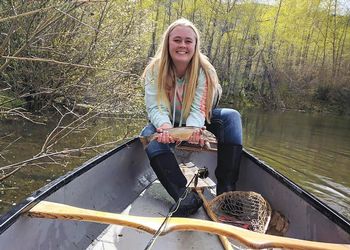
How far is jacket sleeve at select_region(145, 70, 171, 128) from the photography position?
3143 mm

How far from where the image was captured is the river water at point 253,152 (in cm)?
537

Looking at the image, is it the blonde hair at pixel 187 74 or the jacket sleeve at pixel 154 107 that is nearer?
the jacket sleeve at pixel 154 107

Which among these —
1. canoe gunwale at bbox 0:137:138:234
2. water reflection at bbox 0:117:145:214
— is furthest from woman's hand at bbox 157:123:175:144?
water reflection at bbox 0:117:145:214

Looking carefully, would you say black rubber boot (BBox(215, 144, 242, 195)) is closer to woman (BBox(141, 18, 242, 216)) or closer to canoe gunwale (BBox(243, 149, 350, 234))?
woman (BBox(141, 18, 242, 216))

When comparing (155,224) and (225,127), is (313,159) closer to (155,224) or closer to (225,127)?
(225,127)

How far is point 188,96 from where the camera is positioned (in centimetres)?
330

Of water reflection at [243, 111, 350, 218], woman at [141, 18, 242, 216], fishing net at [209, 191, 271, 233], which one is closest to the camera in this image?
fishing net at [209, 191, 271, 233]

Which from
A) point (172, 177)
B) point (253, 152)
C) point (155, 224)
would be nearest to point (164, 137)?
point (172, 177)

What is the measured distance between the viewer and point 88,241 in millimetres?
2678

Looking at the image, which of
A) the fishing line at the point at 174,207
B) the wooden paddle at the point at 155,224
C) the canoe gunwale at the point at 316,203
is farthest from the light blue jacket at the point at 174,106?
the wooden paddle at the point at 155,224

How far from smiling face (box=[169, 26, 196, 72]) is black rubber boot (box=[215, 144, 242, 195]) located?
862mm

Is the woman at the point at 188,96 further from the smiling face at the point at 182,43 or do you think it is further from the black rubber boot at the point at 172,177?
the black rubber boot at the point at 172,177

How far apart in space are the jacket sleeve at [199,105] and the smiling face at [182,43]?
222 mm

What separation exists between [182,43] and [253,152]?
6762 millimetres
